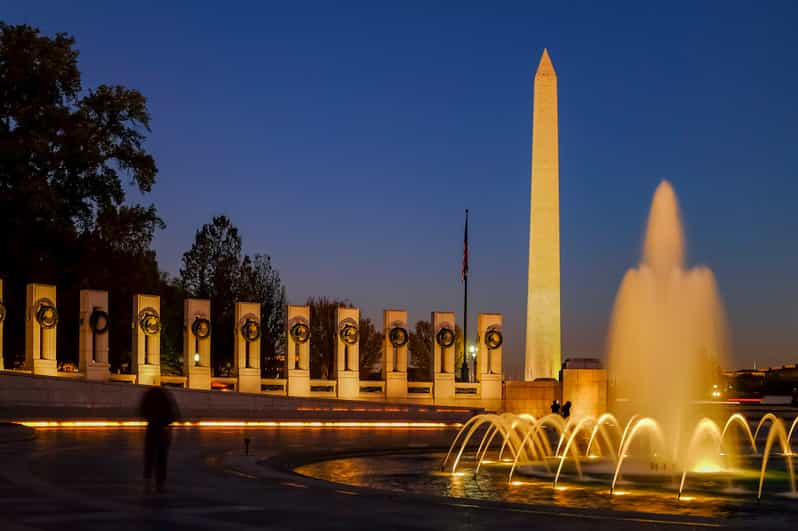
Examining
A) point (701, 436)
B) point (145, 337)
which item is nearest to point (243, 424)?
point (145, 337)

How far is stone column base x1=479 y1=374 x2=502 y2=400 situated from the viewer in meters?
51.2

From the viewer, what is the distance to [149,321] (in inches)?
1813

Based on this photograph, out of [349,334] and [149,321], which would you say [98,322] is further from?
[349,334]

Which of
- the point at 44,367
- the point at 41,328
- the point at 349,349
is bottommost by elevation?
the point at 44,367

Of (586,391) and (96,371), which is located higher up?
(96,371)

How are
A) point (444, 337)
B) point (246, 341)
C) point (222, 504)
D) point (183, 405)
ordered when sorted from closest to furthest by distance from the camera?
point (222, 504) < point (183, 405) < point (246, 341) < point (444, 337)

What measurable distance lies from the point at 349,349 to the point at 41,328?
13512mm

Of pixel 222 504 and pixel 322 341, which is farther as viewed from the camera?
pixel 322 341

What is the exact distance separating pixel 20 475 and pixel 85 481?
1.48 m

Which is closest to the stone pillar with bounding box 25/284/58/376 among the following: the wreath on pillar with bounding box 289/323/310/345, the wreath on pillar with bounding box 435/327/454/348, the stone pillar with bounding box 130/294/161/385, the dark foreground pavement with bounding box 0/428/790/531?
the stone pillar with bounding box 130/294/161/385

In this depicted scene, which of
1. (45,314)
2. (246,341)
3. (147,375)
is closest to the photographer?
(45,314)

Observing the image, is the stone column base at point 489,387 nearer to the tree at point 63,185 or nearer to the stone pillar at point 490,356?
the stone pillar at point 490,356

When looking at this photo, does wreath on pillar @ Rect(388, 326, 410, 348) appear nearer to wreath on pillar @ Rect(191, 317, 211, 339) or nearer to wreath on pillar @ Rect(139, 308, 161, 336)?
wreath on pillar @ Rect(191, 317, 211, 339)

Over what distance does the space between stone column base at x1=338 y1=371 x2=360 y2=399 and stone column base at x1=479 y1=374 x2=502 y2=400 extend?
5955 millimetres
